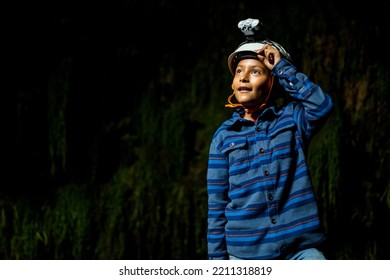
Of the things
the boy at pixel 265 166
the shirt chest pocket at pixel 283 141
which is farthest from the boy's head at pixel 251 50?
the shirt chest pocket at pixel 283 141

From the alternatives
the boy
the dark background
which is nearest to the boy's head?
the boy

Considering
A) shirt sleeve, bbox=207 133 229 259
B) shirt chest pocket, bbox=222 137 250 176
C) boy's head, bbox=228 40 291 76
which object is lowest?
shirt sleeve, bbox=207 133 229 259

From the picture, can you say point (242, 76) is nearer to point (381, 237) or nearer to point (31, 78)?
point (381, 237)

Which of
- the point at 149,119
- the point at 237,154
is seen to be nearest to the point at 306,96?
the point at 237,154

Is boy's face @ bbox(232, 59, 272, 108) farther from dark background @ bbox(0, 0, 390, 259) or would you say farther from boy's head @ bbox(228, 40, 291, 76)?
dark background @ bbox(0, 0, 390, 259)

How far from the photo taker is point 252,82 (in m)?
1.65

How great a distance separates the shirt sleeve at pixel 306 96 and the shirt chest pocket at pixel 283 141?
0.04 m

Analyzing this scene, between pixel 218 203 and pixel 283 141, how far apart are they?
0.82 feet

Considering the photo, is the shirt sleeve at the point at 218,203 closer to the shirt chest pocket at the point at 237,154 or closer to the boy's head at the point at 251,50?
the shirt chest pocket at the point at 237,154

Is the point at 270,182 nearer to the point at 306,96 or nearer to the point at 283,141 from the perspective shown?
the point at 283,141

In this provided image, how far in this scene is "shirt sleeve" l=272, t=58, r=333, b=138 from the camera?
62.6 inches

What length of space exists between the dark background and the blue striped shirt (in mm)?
1136

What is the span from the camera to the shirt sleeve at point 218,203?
1701mm

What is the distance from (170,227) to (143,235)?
135 millimetres
